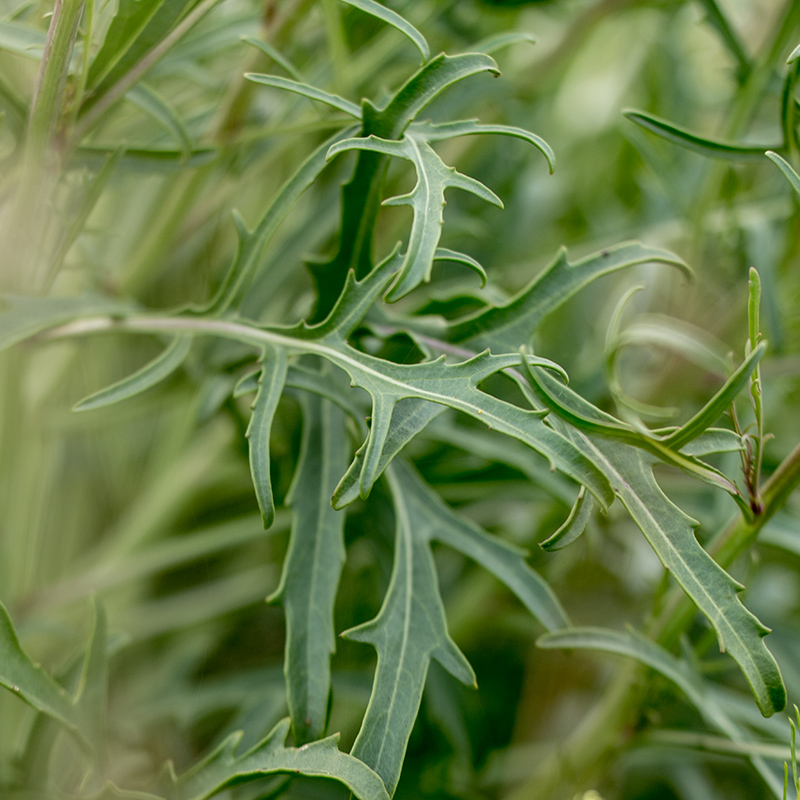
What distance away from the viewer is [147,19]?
0.33 metres

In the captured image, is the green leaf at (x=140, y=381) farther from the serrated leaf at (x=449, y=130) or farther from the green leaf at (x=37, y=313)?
A: the serrated leaf at (x=449, y=130)

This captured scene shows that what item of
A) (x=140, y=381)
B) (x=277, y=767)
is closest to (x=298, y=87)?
(x=140, y=381)

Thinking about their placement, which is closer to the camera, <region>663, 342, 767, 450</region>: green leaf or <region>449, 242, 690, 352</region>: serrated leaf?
<region>663, 342, 767, 450</region>: green leaf

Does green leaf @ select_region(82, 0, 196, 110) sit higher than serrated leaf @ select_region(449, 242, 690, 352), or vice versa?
green leaf @ select_region(82, 0, 196, 110)

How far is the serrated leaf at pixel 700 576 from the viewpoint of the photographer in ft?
0.85

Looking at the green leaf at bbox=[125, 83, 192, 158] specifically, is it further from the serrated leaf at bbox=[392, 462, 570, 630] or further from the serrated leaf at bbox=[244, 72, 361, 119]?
the serrated leaf at bbox=[392, 462, 570, 630]

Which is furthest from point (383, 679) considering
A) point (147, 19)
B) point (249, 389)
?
point (147, 19)

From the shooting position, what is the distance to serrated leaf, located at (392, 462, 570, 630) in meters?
0.36

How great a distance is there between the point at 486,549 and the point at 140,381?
19cm

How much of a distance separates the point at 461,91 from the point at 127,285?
279 millimetres

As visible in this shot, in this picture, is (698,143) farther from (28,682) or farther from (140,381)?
(28,682)

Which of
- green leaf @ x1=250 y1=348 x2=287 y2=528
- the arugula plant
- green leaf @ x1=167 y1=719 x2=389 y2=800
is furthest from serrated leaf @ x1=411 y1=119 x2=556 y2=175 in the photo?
green leaf @ x1=167 y1=719 x2=389 y2=800

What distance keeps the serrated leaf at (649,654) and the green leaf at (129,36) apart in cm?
32

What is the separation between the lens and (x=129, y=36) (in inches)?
13.2
